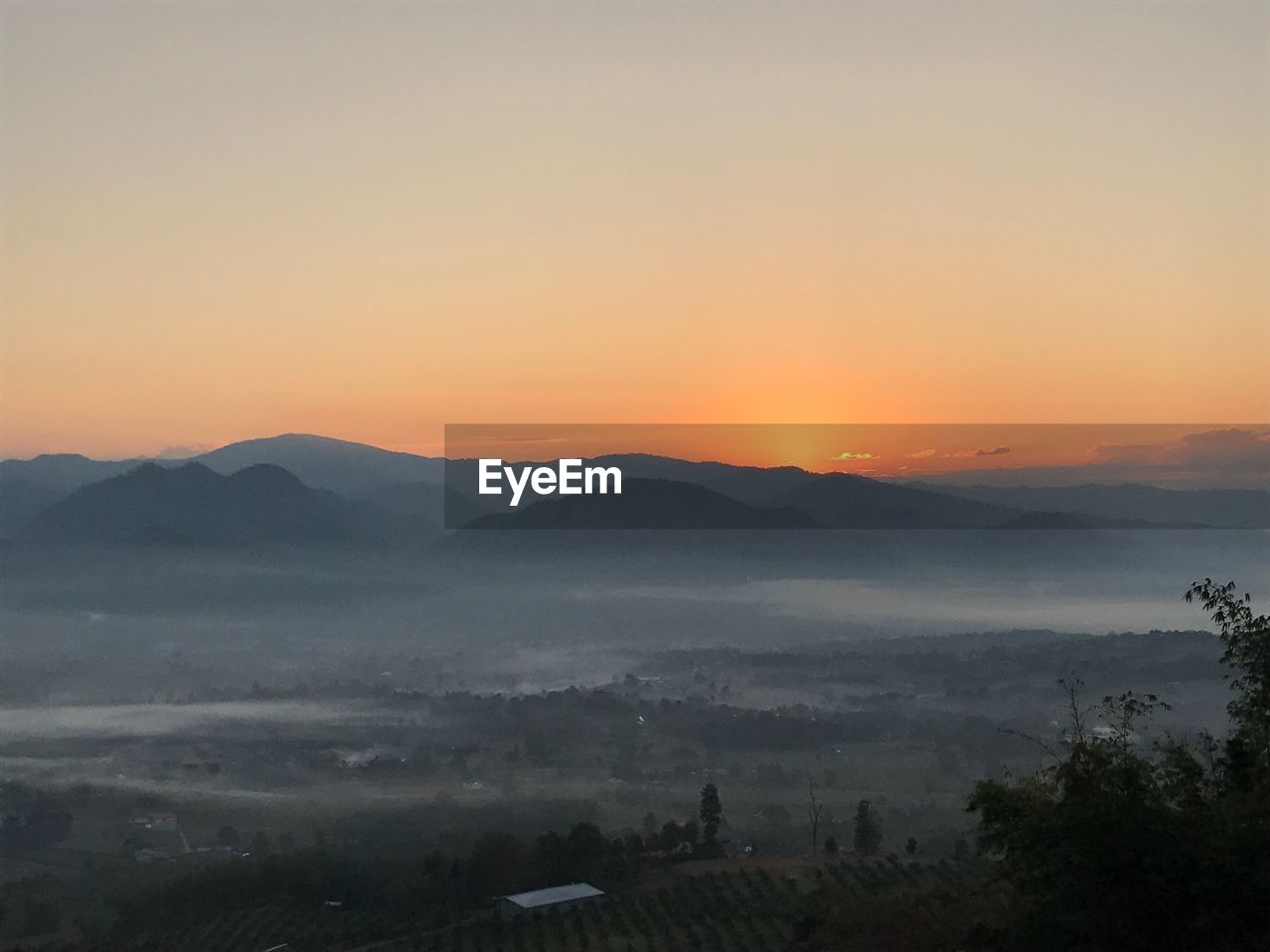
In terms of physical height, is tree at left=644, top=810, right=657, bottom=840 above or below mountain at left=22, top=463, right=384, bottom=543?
below

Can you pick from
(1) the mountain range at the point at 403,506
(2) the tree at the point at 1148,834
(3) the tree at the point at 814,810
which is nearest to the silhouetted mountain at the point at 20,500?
(1) the mountain range at the point at 403,506

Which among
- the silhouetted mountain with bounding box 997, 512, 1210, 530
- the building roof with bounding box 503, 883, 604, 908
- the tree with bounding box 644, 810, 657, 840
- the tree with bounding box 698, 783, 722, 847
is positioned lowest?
the tree with bounding box 644, 810, 657, 840

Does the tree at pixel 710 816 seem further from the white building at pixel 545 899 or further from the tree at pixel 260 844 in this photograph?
the tree at pixel 260 844

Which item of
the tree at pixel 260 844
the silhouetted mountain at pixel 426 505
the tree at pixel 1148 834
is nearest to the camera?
the tree at pixel 1148 834

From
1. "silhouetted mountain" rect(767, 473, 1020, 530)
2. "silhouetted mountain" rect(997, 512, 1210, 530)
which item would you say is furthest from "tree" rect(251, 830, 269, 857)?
"silhouetted mountain" rect(997, 512, 1210, 530)

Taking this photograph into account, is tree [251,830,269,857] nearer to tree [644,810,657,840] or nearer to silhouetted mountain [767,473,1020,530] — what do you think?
tree [644,810,657,840]

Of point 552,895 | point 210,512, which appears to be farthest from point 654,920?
point 210,512
